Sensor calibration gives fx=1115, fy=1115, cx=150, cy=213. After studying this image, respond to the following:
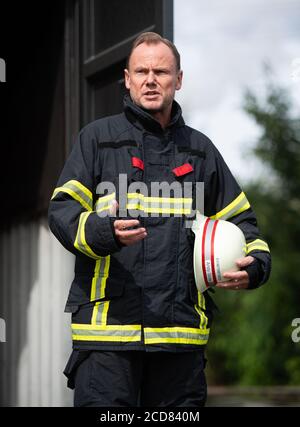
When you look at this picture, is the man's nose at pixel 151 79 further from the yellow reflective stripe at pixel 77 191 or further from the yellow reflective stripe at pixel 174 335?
the yellow reflective stripe at pixel 174 335

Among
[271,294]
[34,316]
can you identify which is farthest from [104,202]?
[271,294]

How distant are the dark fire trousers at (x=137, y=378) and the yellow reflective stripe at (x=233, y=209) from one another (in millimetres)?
482

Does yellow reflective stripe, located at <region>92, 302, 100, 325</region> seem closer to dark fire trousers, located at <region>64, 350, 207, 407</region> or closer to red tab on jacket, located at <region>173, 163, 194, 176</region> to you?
dark fire trousers, located at <region>64, 350, 207, 407</region>

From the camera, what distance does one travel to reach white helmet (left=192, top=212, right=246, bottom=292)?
3.57 metres

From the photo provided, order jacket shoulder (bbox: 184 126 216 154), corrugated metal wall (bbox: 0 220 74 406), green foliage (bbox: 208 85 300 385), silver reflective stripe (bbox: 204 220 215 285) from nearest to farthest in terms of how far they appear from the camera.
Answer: silver reflective stripe (bbox: 204 220 215 285), jacket shoulder (bbox: 184 126 216 154), corrugated metal wall (bbox: 0 220 74 406), green foliage (bbox: 208 85 300 385)

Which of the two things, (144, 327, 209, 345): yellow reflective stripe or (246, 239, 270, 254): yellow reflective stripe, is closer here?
(144, 327, 209, 345): yellow reflective stripe

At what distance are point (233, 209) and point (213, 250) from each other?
31cm

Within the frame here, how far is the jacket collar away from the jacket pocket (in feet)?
1.75

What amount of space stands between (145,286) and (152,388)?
343mm

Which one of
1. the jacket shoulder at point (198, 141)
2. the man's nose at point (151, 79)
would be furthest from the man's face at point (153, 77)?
the jacket shoulder at point (198, 141)

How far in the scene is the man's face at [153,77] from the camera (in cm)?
371

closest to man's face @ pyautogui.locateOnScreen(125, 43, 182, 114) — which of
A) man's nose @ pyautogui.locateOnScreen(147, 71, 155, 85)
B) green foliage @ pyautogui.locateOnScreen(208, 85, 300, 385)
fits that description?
man's nose @ pyautogui.locateOnScreen(147, 71, 155, 85)

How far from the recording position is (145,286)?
3.55 meters

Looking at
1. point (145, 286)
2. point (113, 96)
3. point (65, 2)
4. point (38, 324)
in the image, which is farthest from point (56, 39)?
point (145, 286)
